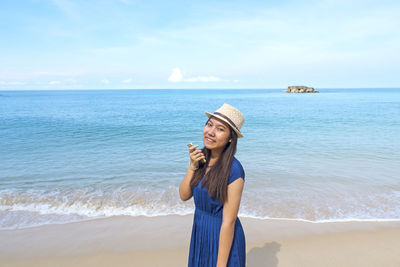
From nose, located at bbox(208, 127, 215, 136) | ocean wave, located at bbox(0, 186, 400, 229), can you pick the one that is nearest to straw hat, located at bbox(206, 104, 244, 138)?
nose, located at bbox(208, 127, 215, 136)

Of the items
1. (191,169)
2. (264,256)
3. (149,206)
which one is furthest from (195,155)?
(149,206)

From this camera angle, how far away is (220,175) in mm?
2055

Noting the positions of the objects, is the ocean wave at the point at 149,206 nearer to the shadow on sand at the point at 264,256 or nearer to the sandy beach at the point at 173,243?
the sandy beach at the point at 173,243

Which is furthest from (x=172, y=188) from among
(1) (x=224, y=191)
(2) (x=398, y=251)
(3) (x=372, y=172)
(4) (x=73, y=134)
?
(4) (x=73, y=134)

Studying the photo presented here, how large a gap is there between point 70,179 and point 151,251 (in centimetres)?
515

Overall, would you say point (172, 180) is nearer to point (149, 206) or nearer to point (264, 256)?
point (149, 206)

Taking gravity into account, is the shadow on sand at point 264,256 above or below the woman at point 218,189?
below

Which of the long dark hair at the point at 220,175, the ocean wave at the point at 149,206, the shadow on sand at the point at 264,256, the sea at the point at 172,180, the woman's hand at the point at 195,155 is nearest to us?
the long dark hair at the point at 220,175

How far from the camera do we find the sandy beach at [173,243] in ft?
14.2

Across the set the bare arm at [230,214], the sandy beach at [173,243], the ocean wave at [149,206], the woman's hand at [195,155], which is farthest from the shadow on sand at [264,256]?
the woman's hand at [195,155]

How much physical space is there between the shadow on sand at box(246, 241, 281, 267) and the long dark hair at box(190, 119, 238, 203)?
2784mm

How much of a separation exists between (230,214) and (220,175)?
1.02 ft

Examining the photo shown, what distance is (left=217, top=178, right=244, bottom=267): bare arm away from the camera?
204cm

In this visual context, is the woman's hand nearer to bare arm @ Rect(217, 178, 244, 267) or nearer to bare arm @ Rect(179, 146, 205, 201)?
bare arm @ Rect(179, 146, 205, 201)
